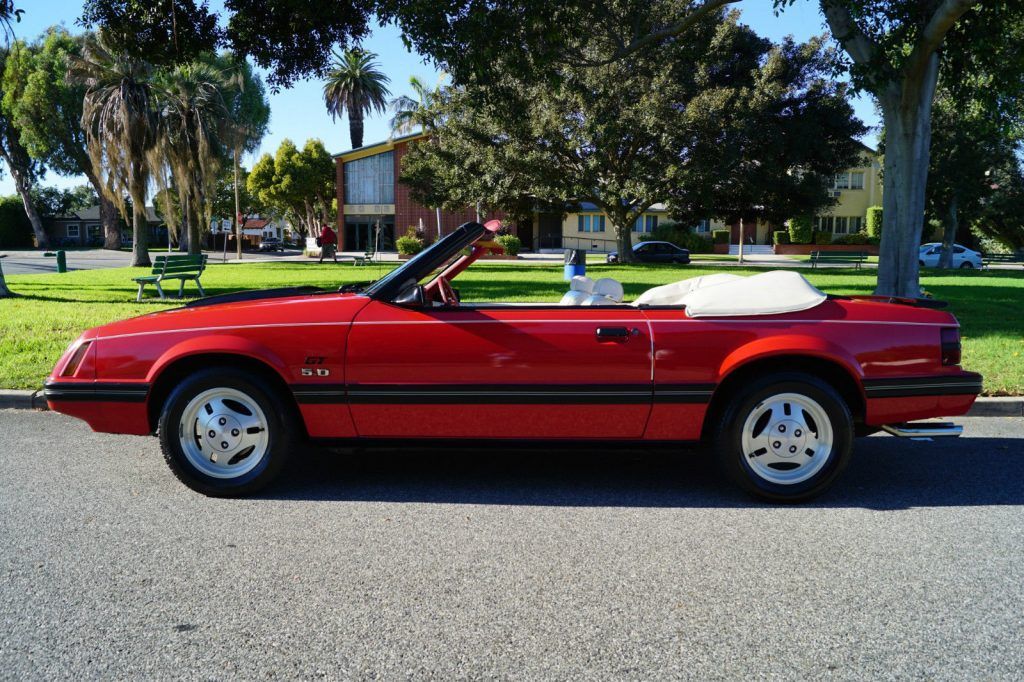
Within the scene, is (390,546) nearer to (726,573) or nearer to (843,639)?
(726,573)

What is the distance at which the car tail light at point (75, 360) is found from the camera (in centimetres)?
434

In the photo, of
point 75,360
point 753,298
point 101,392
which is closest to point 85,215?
point 75,360

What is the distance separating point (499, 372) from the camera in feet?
13.5

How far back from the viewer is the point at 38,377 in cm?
732

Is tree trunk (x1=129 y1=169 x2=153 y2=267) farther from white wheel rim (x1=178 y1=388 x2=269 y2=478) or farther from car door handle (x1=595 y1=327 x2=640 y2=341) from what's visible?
car door handle (x1=595 y1=327 x2=640 y2=341)

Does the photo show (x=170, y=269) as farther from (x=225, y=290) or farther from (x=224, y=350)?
(x=224, y=350)

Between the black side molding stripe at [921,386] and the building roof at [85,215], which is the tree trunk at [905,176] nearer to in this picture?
the black side molding stripe at [921,386]

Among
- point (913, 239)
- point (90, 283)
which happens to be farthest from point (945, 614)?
point (90, 283)

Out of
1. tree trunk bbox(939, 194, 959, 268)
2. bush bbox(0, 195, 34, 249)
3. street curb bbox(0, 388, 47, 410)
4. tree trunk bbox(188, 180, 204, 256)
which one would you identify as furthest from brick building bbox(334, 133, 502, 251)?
street curb bbox(0, 388, 47, 410)

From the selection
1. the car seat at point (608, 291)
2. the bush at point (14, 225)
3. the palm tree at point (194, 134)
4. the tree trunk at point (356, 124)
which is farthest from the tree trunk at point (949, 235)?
the bush at point (14, 225)

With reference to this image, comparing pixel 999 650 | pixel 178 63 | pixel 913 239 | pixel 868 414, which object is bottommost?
pixel 999 650

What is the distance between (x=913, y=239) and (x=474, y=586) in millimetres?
10909

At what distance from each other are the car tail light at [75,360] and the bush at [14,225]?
73.8 meters

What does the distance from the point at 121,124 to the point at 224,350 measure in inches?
1125
